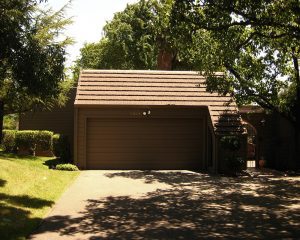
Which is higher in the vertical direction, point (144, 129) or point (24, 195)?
point (144, 129)

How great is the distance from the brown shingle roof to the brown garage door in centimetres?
99

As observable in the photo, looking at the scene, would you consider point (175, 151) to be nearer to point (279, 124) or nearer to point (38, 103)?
point (279, 124)

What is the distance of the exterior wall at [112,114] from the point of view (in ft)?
68.4

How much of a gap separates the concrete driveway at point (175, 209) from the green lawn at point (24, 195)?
0.29 m

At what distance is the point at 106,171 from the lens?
20.3m

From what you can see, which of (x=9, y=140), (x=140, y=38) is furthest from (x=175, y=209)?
(x=140, y=38)


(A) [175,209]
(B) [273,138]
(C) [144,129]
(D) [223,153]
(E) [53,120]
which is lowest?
(A) [175,209]

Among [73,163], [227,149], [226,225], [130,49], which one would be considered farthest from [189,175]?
[130,49]

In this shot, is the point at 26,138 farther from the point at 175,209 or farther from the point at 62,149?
the point at 175,209

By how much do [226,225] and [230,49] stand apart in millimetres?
Answer: 6714

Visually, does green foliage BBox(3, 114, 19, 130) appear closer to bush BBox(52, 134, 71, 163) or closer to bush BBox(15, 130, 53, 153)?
bush BBox(15, 130, 53, 153)

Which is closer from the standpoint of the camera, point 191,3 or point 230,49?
point 191,3

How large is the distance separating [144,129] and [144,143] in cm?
68

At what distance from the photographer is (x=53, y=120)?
26.4 meters
